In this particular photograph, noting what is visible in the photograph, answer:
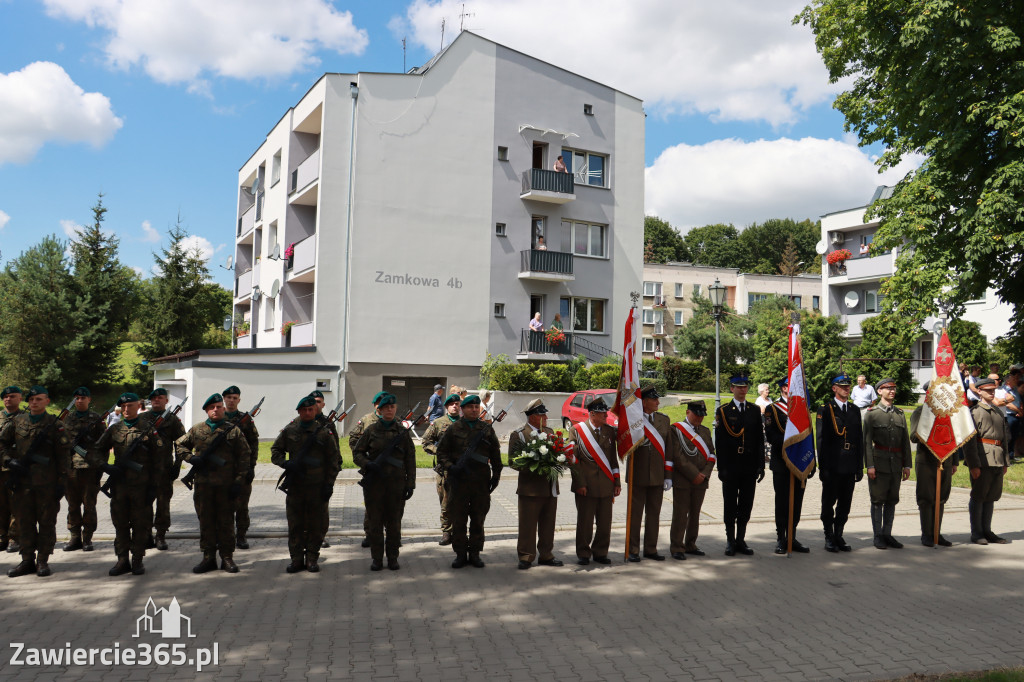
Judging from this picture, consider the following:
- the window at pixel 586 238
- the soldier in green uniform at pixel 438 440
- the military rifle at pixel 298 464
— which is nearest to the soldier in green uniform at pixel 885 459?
the soldier in green uniform at pixel 438 440

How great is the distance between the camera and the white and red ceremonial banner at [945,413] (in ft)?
33.3

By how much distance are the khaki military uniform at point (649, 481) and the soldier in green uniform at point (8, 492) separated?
23.5 ft

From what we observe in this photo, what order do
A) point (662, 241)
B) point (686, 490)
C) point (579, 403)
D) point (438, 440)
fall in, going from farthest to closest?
point (662, 241) < point (579, 403) < point (438, 440) < point (686, 490)

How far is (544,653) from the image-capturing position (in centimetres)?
580

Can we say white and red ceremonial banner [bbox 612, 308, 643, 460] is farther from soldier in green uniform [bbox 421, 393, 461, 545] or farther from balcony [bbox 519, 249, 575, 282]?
balcony [bbox 519, 249, 575, 282]

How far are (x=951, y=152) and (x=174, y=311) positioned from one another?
131 ft

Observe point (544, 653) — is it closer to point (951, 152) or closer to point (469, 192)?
point (951, 152)

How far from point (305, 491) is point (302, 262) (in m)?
21.1

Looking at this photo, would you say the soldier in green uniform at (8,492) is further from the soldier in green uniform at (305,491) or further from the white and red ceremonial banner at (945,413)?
the white and red ceremonial banner at (945,413)

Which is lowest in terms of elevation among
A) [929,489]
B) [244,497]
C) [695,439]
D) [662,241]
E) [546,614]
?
[546,614]

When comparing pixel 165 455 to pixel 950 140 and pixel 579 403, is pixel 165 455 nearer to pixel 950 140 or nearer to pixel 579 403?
pixel 579 403

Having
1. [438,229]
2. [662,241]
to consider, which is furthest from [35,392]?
[662,241]

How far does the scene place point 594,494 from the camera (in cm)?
874

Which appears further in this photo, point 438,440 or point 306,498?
point 438,440
